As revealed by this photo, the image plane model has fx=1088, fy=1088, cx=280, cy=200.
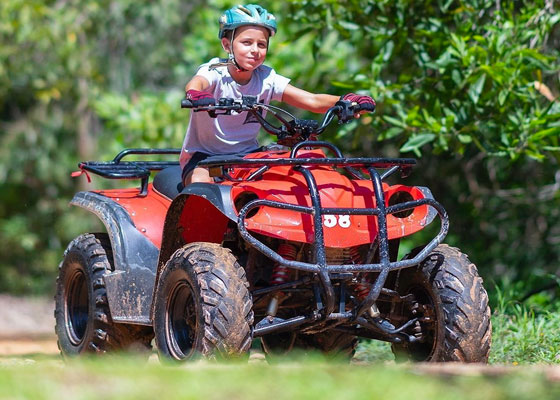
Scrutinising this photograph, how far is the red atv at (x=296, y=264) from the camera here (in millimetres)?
5531

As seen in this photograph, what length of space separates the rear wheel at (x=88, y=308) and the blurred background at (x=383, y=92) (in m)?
2.77

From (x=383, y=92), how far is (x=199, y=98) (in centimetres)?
361

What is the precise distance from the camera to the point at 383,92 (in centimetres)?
930

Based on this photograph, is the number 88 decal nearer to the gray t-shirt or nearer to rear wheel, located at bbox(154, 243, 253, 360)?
rear wheel, located at bbox(154, 243, 253, 360)

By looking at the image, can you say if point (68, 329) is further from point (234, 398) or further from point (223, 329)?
point (234, 398)

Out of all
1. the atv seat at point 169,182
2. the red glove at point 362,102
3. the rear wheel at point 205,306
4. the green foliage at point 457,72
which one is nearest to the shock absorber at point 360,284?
the rear wheel at point 205,306

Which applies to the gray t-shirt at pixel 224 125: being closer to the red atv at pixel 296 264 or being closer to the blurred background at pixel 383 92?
the red atv at pixel 296 264

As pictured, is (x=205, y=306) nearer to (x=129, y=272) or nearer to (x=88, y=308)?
(x=129, y=272)

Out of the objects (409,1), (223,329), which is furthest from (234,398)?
(409,1)

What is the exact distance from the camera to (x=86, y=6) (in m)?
20.2

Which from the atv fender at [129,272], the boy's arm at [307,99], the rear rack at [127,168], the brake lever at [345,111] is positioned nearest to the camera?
the brake lever at [345,111]

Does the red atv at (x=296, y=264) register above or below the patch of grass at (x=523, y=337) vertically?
above

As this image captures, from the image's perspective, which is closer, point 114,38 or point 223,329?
point 223,329

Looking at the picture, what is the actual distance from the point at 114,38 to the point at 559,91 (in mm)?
12911
